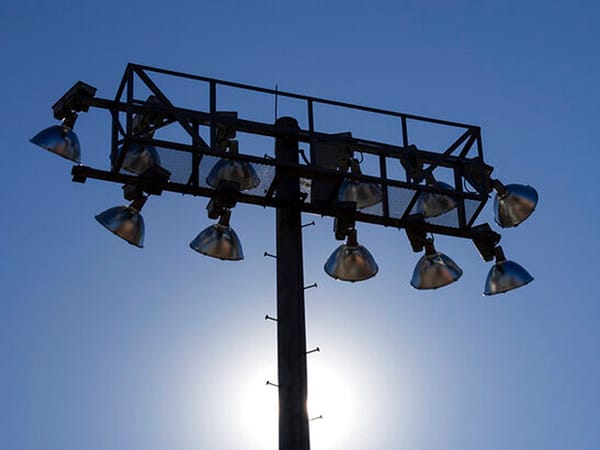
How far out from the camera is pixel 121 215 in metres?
11.4

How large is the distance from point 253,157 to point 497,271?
2732 mm

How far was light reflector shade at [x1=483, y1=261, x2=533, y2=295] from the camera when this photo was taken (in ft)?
39.5

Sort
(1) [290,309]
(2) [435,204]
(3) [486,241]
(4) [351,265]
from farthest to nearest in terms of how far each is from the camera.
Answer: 1. (3) [486,241]
2. (2) [435,204]
3. (4) [351,265]
4. (1) [290,309]

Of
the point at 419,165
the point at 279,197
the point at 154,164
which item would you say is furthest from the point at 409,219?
the point at 154,164

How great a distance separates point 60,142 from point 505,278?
4558 mm

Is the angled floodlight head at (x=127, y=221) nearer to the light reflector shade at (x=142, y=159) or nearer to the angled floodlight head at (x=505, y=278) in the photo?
the light reflector shade at (x=142, y=159)

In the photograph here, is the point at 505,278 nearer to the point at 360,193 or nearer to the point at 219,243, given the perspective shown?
the point at 360,193

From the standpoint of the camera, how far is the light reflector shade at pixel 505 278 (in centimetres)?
1203

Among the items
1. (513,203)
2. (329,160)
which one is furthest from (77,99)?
(513,203)

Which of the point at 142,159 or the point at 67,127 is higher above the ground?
the point at 67,127

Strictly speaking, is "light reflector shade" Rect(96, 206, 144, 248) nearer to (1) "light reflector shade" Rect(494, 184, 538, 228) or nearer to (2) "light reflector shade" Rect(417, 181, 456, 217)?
(2) "light reflector shade" Rect(417, 181, 456, 217)

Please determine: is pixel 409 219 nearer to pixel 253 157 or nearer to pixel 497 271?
pixel 497 271

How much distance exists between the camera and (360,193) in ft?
Answer: 39.2

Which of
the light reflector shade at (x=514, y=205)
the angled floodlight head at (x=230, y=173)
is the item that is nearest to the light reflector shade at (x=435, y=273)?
the light reflector shade at (x=514, y=205)
